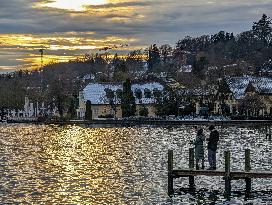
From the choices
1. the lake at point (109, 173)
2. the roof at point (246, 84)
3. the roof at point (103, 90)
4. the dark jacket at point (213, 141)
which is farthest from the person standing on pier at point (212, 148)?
the roof at point (103, 90)

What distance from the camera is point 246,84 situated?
5763 inches

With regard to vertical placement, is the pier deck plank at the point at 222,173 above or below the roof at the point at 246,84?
below

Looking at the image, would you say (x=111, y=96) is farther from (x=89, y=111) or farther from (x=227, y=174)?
(x=227, y=174)

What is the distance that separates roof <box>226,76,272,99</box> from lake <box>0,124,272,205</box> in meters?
70.4

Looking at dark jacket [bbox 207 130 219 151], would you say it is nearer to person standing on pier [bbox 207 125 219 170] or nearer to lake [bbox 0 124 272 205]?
person standing on pier [bbox 207 125 219 170]

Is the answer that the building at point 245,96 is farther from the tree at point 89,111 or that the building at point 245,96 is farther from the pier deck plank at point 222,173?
the pier deck plank at point 222,173

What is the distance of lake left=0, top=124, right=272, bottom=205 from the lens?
3369 centimetres

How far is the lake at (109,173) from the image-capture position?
3369cm

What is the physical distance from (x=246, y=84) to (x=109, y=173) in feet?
348

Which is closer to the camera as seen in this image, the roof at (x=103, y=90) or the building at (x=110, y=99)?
the building at (x=110, y=99)

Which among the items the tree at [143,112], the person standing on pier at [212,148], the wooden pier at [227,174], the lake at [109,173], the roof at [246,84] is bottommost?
the tree at [143,112]

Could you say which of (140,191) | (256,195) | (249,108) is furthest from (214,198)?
(249,108)

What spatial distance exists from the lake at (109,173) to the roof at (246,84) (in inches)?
2771

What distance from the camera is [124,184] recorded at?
126 feet
